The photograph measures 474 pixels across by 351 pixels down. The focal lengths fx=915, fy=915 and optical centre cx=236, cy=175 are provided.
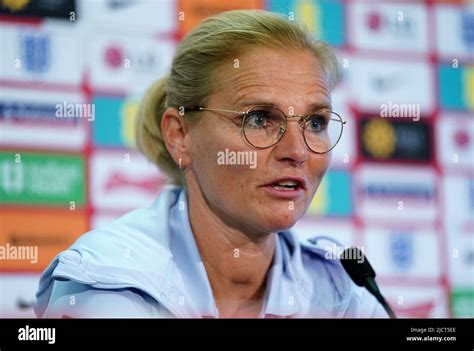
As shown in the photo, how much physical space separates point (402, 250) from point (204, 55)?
775mm

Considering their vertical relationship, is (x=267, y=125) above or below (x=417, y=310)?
above

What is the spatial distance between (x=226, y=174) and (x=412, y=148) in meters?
0.62

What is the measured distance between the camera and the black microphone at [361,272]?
7.35ft

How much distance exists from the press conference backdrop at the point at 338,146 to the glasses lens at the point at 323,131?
160mm

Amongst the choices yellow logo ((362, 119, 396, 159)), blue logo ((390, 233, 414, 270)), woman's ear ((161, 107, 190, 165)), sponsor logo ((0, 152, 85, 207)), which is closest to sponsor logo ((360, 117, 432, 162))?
yellow logo ((362, 119, 396, 159))

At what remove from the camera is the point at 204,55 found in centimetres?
210

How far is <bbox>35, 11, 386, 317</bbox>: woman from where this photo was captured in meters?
2.10

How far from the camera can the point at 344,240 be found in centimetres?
235

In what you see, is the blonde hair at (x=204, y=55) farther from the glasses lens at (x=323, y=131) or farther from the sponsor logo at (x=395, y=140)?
the sponsor logo at (x=395, y=140)

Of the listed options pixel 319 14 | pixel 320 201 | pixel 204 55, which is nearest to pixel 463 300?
pixel 320 201

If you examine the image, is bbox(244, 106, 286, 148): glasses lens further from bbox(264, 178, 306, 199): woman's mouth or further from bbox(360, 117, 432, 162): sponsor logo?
bbox(360, 117, 432, 162): sponsor logo

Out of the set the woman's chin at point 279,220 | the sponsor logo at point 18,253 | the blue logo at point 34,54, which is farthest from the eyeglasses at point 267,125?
the sponsor logo at point 18,253

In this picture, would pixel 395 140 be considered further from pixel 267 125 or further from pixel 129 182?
pixel 129 182
